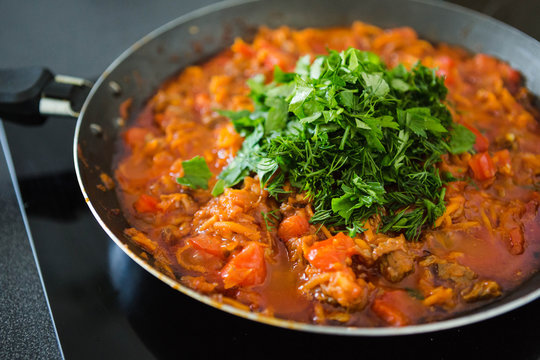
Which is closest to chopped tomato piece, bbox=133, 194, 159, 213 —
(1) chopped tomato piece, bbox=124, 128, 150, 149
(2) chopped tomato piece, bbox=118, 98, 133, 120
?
(1) chopped tomato piece, bbox=124, 128, 150, 149

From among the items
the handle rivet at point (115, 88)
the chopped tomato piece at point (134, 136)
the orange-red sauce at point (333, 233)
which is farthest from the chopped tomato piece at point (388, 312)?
the handle rivet at point (115, 88)

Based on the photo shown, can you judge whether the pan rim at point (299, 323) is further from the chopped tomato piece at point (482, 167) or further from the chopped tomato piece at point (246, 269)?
the chopped tomato piece at point (482, 167)

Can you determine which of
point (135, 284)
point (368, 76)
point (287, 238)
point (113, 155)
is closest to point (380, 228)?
point (287, 238)

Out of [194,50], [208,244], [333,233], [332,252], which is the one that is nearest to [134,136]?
[194,50]

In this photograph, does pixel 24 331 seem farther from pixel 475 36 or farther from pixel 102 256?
pixel 475 36

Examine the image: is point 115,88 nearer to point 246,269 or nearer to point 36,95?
point 36,95

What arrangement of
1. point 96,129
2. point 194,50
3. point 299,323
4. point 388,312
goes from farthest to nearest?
point 194,50 < point 96,129 < point 388,312 < point 299,323

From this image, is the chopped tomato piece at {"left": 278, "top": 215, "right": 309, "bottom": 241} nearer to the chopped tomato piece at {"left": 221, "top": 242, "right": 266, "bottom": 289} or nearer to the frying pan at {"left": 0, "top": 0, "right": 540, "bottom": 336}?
the chopped tomato piece at {"left": 221, "top": 242, "right": 266, "bottom": 289}
